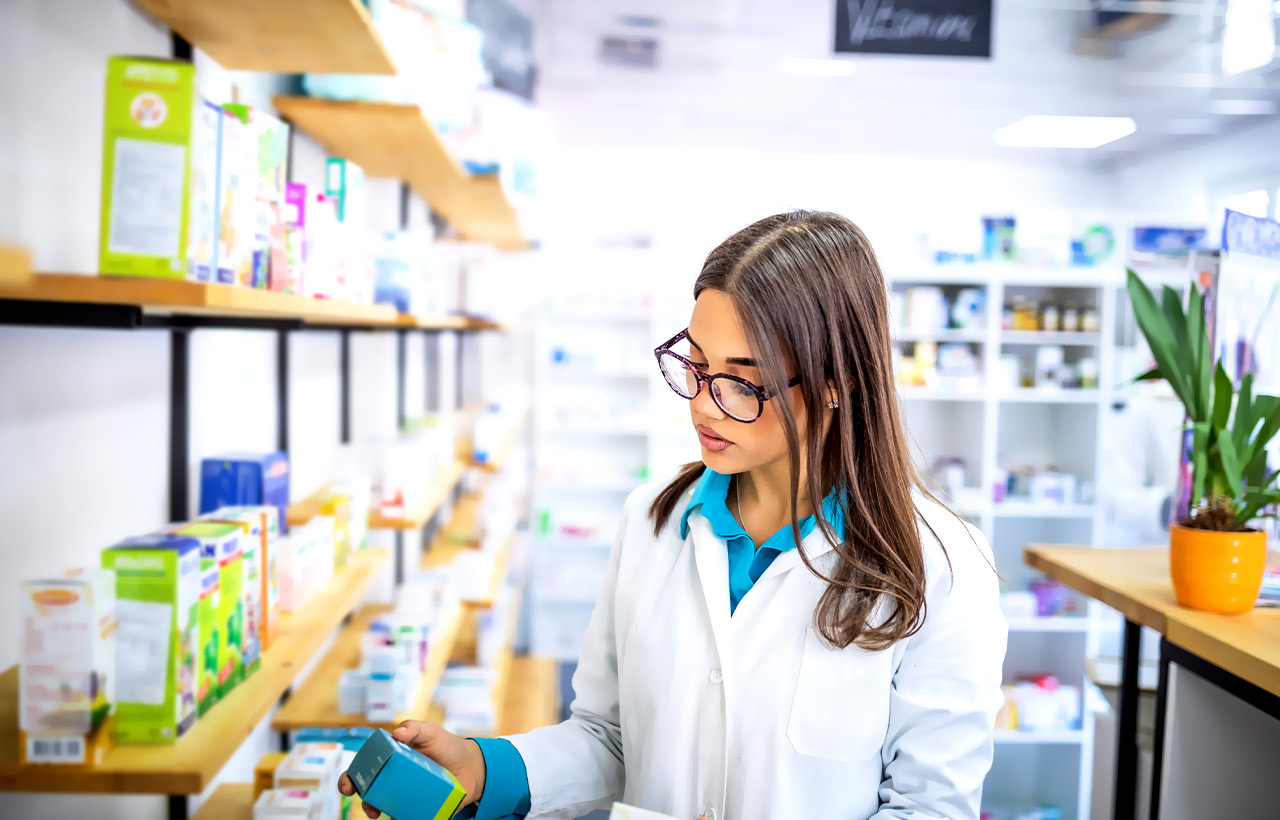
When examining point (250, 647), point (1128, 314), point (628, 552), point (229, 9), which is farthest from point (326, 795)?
point (1128, 314)

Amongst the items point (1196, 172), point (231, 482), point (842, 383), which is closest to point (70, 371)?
point (231, 482)

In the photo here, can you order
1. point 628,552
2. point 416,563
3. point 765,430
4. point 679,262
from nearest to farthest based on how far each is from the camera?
point 765,430 < point 628,552 < point 416,563 < point 679,262

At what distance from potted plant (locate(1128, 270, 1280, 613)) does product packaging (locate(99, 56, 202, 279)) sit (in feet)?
5.91

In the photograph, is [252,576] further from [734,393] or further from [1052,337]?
[1052,337]

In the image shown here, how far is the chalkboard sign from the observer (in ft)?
13.7

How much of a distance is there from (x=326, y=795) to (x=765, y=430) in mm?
1146

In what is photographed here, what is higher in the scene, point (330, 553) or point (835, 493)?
point (835, 493)

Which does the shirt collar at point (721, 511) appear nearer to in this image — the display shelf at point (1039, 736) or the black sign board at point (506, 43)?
the black sign board at point (506, 43)

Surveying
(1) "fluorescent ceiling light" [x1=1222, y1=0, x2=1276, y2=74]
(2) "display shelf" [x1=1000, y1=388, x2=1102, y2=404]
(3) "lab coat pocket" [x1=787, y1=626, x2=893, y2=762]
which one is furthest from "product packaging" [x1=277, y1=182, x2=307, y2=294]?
(1) "fluorescent ceiling light" [x1=1222, y1=0, x2=1276, y2=74]

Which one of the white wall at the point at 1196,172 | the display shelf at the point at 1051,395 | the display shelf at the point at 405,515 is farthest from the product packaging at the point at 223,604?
the white wall at the point at 1196,172

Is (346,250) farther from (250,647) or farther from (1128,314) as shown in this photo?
(1128,314)

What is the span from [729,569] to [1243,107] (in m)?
6.28

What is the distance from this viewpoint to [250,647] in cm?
148

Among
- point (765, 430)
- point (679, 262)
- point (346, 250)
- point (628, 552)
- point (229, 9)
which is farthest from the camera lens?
point (679, 262)
